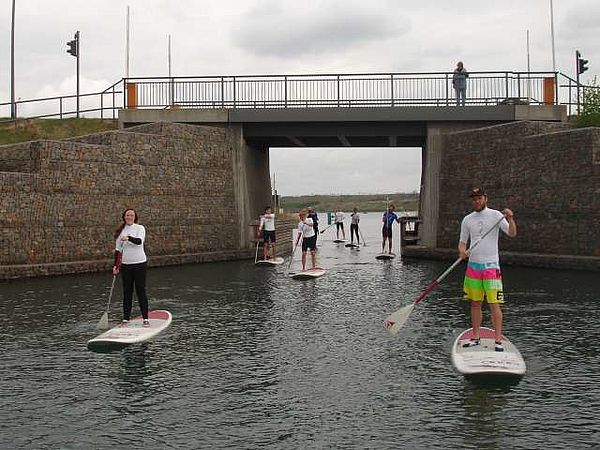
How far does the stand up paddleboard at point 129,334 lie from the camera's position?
9914 mm

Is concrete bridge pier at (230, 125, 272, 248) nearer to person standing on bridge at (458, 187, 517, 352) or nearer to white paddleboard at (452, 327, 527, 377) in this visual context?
white paddleboard at (452, 327, 527, 377)

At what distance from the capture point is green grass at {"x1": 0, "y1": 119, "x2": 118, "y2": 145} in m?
30.9

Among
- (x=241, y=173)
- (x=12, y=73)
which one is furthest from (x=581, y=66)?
(x=12, y=73)

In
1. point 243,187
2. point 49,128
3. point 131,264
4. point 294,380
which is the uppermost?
point 49,128

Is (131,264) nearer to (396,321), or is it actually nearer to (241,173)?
(396,321)

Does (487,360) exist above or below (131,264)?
below

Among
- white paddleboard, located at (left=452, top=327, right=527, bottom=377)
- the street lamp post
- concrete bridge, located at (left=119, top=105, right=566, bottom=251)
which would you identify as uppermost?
the street lamp post

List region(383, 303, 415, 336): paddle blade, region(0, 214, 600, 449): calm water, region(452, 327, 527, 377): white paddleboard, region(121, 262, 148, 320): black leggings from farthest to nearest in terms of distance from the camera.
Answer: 1. region(121, 262, 148, 320): black leggings
2. region(383, 303, 415, 336): paddle blade
3. region(452, 327, 527, 377): white paddleboard
4. region(0, 214, 600, 449): calm water

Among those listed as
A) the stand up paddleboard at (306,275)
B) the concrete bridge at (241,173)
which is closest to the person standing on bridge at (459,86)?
the concrete bridge at (241,173)

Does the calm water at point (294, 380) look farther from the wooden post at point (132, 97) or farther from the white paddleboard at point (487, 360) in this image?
the wooden post at point (132, 97)

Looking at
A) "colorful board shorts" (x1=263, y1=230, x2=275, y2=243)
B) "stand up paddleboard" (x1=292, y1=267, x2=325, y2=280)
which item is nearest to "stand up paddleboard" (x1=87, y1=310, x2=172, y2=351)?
"stand up paddleboard" (x1=292, y1=267, x2=325, y2=280)

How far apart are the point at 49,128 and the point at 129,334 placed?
79.9 ft

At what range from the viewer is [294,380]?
26.0 ft

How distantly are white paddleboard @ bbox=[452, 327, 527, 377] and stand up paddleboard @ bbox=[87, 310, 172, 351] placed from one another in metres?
4.71
